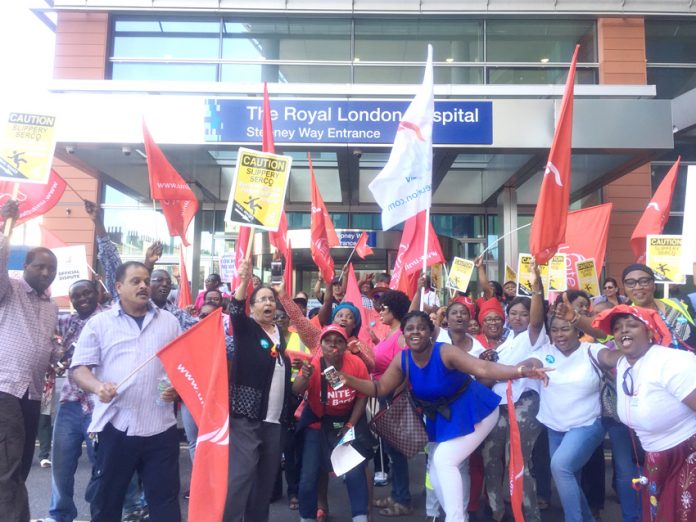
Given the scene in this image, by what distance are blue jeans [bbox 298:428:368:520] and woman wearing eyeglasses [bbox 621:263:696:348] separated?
2652 mm

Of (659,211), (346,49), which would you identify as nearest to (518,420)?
(659,211)

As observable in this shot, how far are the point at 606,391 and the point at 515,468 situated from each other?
1.00m

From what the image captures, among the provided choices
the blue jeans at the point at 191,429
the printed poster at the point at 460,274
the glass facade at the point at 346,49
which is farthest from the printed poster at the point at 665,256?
the glass facade at the point at 346,49

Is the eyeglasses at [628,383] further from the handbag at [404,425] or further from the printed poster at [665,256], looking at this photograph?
the printed poster at [665,256]

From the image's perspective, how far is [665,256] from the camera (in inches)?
248

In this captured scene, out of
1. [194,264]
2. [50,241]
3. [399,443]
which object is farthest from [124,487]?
[194,264]

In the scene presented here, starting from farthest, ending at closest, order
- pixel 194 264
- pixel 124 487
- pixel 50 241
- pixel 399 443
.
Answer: pixel 194 264 < pixel 50 241 < pixel 399 443 < pixel 124 487

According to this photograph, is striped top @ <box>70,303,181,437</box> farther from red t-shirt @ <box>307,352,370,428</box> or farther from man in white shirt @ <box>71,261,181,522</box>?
red t-shirt @ <box>307,352,370,428</box>

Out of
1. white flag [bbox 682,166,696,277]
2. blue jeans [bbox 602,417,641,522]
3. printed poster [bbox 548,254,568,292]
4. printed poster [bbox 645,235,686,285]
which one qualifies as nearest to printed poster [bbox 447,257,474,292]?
printed poster [bbox 548,254,568,292]

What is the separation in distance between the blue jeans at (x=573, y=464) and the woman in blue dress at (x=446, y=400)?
0.62 m

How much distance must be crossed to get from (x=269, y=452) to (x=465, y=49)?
478 inches

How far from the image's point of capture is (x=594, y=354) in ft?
15.1

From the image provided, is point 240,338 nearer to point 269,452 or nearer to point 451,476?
point 269,452

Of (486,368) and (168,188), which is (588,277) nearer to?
(486,368)
